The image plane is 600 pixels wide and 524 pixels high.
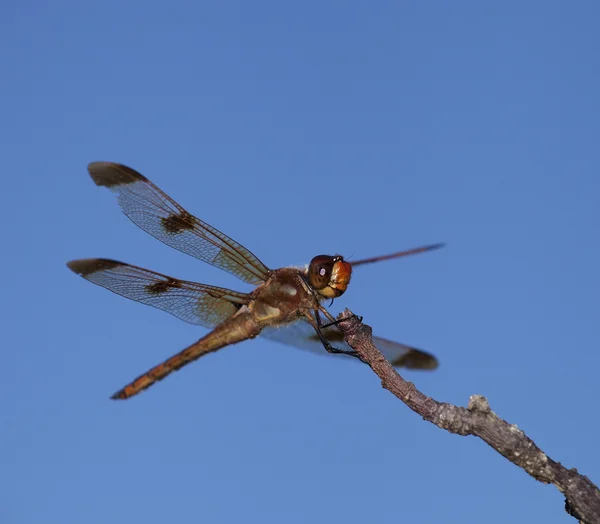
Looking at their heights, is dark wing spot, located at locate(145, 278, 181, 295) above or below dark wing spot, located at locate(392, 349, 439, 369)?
below

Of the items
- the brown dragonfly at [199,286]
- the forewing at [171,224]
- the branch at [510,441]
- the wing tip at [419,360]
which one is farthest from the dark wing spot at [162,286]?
the branch at [510,441]

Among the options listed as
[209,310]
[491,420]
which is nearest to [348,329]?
[491,420]

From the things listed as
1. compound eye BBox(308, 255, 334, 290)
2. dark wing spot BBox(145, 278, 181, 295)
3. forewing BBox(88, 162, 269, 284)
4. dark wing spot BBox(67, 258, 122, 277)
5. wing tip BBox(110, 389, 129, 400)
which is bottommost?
wing tip BBox(110, 389, 129, 400)

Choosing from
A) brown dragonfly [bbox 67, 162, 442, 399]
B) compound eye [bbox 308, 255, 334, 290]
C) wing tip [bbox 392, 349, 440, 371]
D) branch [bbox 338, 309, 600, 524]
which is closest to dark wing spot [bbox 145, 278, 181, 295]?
brown dragonfly [bbox 67, 162, 442, 399]

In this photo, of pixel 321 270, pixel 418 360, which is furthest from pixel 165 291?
pixel 418 360

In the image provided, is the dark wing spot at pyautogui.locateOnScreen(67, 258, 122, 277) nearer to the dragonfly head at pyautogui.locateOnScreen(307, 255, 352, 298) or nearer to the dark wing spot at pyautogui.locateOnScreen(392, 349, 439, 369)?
the dragonfly head at pyautogui.locateOnScreen(307, 255, 352, 298)

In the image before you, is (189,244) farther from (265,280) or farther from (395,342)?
(395,342)

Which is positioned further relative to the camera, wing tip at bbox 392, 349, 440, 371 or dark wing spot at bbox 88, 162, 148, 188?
wing tip at bbox 392, 349, 440, 371
